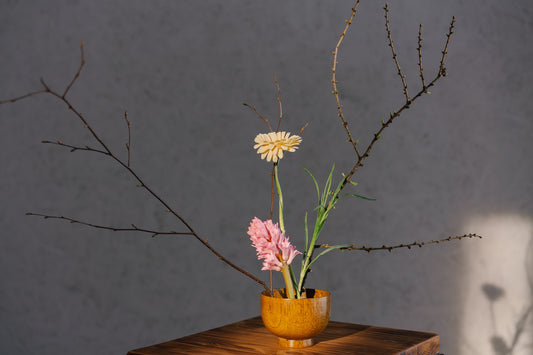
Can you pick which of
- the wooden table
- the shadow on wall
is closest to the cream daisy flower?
the wooden table

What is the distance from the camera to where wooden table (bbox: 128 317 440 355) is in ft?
3.77

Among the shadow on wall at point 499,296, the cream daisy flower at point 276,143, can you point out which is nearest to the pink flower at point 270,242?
the cream daisy flower at point 276,143

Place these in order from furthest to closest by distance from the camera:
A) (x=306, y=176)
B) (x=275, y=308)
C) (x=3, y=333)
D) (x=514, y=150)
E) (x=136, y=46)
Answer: (x=514, y=150), (x=306, y=176), (x=136, y=46), (x=3, y=333), (x=275, y=308)

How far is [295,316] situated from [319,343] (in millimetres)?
140

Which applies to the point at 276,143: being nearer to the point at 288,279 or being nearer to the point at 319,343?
the point at 288,279

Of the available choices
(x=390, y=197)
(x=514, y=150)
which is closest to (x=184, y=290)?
(x=390, y=197)

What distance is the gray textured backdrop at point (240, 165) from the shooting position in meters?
2.05

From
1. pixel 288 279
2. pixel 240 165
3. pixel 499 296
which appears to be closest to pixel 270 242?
pixel 288 279

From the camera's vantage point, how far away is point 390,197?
2.45 m

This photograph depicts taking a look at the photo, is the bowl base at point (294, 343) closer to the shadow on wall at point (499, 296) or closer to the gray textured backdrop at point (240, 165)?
the gray textured backdrop at point (240, 165)

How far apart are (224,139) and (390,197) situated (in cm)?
80

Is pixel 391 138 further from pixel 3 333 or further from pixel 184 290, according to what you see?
pixel 3 333

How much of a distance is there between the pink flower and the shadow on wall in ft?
5.36

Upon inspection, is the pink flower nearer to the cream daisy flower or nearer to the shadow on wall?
the cream daisy flower
